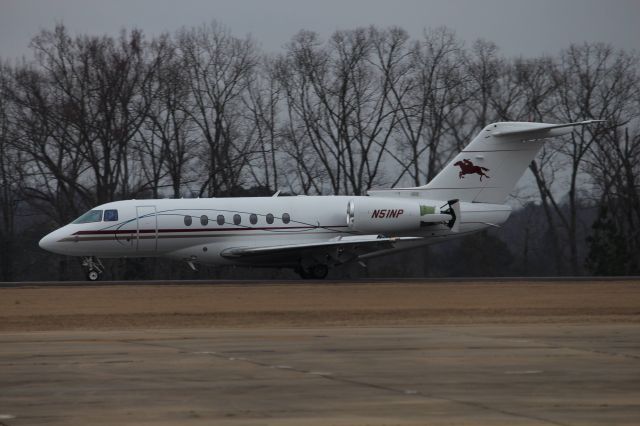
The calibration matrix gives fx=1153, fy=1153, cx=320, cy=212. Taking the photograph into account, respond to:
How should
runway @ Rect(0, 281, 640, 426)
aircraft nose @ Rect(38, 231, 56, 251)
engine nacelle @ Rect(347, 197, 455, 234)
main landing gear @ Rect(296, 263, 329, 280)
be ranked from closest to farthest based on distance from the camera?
runway @ Rect(0, 281, 640, 426) → aircraft nose @ Rect(38, 231, 56, 251) → engine nacelle @ Rect(347, 197, 455, 234) → main landing gear @ Rect(296, 263, 329, 280)

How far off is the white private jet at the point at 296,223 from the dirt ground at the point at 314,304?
2.56m

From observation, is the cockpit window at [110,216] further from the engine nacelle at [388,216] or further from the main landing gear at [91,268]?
the engine nacelle at [388,216]

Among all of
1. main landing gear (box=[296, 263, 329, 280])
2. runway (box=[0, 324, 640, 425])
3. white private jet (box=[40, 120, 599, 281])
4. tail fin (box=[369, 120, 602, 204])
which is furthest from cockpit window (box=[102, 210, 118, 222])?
runway (box=[0, 324, 640, 425])

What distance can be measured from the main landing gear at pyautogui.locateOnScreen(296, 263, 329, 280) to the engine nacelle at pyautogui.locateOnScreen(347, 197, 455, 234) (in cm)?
157

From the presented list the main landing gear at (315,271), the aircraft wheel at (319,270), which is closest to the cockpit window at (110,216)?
the main landing gear at (315,271)

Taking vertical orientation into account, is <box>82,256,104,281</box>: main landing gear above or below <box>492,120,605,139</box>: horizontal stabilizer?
below

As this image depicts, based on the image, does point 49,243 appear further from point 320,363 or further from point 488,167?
point 320,363

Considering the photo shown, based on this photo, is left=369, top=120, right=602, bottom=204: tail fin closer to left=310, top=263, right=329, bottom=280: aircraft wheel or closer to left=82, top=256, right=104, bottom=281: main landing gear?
left=310, top=263, right=329, bottom=280: aircraft wheel

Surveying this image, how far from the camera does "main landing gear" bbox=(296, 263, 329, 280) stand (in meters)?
36.4

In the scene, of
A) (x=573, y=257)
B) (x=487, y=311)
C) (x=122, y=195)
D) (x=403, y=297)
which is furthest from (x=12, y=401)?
(x=573, y=257)

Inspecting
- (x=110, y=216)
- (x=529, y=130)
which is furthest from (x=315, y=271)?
(x=529, y=130)

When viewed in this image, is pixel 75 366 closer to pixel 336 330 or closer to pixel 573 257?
pixel 336 330

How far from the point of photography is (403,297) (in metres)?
28.9

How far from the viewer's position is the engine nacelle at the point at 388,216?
35.9m
